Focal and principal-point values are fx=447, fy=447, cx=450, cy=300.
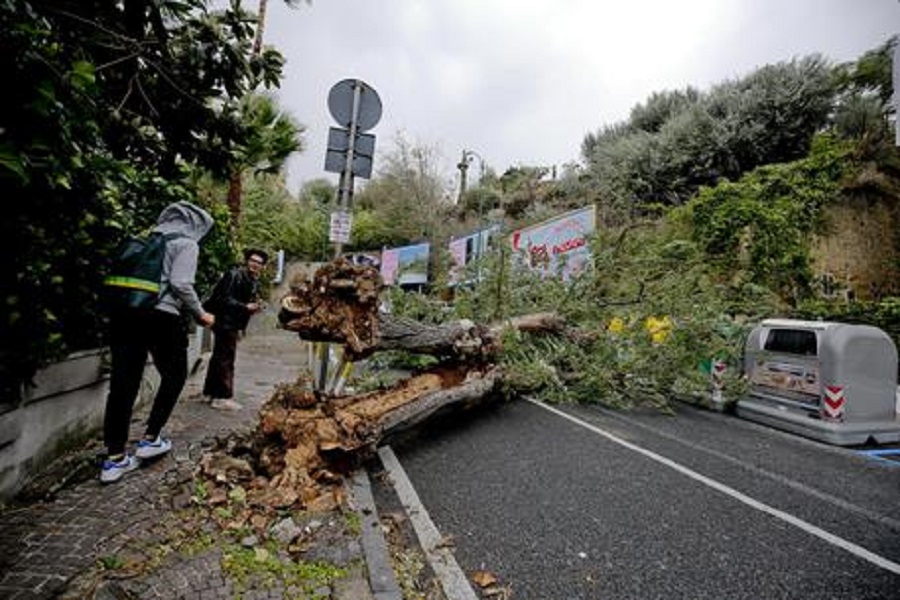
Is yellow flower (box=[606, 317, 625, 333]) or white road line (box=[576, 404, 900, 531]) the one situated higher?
yellow flower (box=[606, 317, 625, 333])

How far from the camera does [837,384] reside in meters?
5.26

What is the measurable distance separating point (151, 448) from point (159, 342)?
769mm

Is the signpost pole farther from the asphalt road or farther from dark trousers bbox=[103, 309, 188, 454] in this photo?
the asphalt road

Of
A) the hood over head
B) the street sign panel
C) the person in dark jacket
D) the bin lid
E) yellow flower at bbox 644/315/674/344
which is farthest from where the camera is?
yellow flower at bbox 644/315/674/344

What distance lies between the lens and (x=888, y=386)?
5496mm

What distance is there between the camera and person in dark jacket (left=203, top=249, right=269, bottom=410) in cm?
497

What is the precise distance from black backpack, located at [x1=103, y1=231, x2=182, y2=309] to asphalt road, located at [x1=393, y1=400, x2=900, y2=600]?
237 centimetres

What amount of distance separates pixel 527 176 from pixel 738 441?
18.3m

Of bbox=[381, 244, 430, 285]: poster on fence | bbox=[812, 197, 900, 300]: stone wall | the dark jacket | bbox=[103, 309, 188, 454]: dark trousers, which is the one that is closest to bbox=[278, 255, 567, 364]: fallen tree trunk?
bbox=[103, 309, 188, 454]: dark trousers

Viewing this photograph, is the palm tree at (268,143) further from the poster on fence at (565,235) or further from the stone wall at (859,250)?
the stone wall at (859,250)

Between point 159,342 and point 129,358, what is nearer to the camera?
point 129,358

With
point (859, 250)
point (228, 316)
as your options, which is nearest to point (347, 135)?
point (228, 316)

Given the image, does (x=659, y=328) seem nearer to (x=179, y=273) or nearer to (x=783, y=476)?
(x=783, y=476)

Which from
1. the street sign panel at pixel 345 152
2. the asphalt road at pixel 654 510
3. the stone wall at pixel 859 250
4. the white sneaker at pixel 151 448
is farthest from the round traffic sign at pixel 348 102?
the stone wall at pixel 859 250
